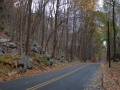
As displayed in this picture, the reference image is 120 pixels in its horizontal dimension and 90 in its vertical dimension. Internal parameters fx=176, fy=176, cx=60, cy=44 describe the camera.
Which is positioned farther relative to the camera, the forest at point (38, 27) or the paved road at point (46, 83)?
the forest at point (38, 27)

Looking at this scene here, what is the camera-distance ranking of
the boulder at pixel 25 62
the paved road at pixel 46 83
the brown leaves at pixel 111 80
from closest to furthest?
the paved road at pixel 46 83 → the brown leaves at pixel 111 80 → the boulder at pixel 25 62

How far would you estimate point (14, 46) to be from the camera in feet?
94.3

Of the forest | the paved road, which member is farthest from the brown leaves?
the forest

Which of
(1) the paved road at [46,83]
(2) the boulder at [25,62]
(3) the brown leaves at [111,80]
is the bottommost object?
(3) the brown leaves at [111,80]

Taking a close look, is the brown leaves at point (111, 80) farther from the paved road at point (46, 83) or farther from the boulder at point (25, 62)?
the boulder at point (25, 62)

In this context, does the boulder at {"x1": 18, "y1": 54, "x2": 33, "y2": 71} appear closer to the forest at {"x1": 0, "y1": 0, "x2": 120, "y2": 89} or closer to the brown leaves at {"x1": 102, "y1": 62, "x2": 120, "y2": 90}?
the forest at {"x1": 0, "y1": 0, "x2": 120, "y2": 89}

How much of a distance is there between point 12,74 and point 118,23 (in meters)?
34.6

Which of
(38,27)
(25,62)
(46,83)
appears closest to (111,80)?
(46,83)

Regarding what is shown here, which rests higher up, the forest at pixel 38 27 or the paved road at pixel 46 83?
the forest at pixel 38 27

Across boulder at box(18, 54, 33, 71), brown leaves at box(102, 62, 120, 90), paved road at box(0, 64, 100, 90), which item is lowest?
brown leaves at box(102, 62, 120, 90)

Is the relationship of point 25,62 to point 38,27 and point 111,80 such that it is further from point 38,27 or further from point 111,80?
point 38,27

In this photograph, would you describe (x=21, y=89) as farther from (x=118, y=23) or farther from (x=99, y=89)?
(x=118, y=23)

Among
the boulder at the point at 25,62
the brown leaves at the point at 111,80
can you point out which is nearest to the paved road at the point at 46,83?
the brown leaves at the point at 111,80

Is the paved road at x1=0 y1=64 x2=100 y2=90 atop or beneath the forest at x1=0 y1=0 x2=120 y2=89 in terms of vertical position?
beneath
